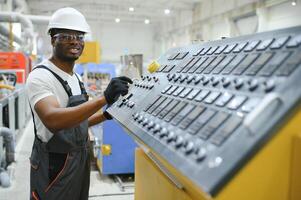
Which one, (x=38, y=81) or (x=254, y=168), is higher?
(x=38, y=81)

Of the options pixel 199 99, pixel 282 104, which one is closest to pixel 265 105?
pixel 282 104

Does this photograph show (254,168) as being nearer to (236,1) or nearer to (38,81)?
(38,81)

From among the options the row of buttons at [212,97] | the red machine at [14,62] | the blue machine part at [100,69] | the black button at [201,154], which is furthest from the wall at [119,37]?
the black button at [201,154]

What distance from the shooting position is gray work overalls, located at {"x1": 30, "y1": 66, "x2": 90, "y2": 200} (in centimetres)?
172

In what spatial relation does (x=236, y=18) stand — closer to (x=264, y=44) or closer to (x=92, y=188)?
(x=92, y=188)

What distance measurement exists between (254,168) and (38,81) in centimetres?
117

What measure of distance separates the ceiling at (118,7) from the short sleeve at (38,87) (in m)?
11.2

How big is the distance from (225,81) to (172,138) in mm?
239

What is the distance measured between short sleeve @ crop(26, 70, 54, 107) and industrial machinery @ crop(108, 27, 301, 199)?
22.7 inches

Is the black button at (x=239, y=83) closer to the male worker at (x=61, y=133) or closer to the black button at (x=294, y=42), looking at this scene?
the black button at (x=294, y=42)

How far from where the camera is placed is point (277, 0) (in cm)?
789

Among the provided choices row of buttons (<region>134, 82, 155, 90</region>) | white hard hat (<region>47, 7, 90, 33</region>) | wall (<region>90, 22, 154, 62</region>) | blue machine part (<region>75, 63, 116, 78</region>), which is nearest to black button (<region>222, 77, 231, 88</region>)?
row of buttons (<region>134, 82, 155, 90</region>)

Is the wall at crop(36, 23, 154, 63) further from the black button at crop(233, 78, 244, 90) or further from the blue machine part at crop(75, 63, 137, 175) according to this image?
the black button at crop(233, 78, 244, 90)

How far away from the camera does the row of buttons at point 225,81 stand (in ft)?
2.70
